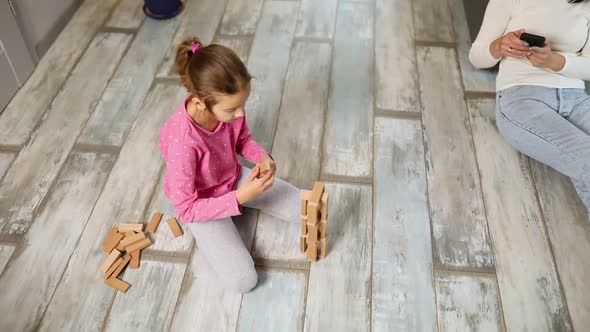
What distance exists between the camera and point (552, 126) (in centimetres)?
167

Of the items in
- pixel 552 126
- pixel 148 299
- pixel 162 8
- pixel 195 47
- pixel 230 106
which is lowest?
pixel 148 299

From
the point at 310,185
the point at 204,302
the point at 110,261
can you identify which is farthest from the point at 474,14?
the point at 110,261

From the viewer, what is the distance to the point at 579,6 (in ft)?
5.41

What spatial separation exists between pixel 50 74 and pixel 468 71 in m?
1.77

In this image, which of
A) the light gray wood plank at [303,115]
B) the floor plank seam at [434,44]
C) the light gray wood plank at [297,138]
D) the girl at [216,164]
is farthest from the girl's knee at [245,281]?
the floor plank seam at [434,44]

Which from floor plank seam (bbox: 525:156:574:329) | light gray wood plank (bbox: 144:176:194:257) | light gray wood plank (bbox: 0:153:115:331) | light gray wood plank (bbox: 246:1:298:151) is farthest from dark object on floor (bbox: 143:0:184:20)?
floor plank seam (bbox: 525:156:574:329)

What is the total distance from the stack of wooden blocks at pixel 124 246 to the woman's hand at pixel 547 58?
129cm

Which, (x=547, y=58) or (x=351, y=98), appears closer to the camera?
(x=547, y=58)

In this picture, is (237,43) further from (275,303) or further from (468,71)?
(275,303)

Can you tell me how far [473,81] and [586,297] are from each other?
985mm

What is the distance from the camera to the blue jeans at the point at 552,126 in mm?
1607

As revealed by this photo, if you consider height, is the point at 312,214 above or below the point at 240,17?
above

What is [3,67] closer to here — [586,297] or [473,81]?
[473,81]

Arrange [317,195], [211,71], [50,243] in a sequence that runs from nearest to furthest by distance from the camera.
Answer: [211,71] < [317,195] < [50,243]
